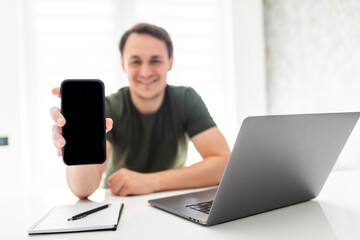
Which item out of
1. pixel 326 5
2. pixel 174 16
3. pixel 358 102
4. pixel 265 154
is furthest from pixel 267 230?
pixel 174 16

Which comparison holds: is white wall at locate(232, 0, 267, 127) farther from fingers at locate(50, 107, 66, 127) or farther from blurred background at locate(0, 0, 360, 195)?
fingers at locate(50, 107, 66, 127)

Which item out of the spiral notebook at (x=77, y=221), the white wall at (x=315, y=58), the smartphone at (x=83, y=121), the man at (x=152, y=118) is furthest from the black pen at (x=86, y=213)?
the white wall at (x=315, y=58)

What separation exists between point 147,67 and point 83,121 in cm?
108

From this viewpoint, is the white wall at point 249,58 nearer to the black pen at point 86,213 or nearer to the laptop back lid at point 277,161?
the laptop back lid at point 277,161

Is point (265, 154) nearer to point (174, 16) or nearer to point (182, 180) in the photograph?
point (182, 180)

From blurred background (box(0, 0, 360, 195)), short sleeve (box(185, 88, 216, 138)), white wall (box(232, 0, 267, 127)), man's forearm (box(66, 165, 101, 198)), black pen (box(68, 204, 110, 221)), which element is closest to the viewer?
black pen (box(68, 204, 110, 221))

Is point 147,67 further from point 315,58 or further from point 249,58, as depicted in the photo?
point 315,58

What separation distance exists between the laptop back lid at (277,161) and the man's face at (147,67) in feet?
3.67

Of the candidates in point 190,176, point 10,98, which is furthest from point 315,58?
point 10,98

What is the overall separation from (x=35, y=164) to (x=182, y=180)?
4.39ft

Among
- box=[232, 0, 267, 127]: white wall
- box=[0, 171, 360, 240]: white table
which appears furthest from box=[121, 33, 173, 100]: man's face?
box=[0, 171, 360, 240]: white table

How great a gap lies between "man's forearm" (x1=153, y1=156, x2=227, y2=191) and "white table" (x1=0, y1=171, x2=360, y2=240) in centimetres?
17

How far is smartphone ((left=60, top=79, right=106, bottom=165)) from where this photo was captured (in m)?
0.66

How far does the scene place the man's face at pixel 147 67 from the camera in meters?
1.71
